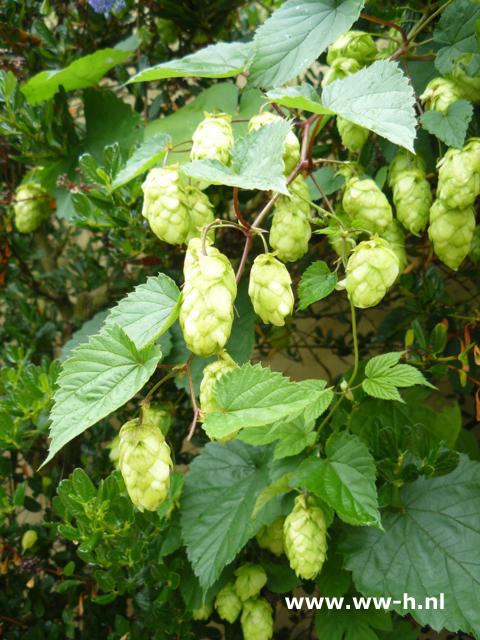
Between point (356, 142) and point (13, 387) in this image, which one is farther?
point (13, 387)

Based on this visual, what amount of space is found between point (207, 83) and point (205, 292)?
0.91m

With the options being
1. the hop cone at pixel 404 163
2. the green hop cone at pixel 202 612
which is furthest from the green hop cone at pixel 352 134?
the green hop cone at pixel 202 612

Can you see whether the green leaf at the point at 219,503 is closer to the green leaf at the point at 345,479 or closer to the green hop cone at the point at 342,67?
the green leaf at the point at 345,479

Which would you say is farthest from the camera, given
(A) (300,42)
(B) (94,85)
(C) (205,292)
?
(B) (94,85)

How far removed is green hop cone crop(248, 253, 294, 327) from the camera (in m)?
0.58

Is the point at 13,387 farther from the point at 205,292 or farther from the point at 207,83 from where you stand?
the point at 207,83

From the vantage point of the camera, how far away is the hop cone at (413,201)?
0.76 metres

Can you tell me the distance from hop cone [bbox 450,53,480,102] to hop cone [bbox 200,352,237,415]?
48 cm

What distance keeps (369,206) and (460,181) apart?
0.35 feet

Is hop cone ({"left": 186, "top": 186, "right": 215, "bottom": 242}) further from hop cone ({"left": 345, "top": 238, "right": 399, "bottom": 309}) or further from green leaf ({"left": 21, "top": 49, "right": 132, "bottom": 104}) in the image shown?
green leaf ({"left": 21, "top": 49, "right": 132, "bottom": 104})

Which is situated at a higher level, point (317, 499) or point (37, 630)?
point (317, 499)

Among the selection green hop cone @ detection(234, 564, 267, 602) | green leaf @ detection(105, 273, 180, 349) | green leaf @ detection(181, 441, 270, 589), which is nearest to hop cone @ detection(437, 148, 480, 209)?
green leaf @ detection(105, 273, 180, 349)

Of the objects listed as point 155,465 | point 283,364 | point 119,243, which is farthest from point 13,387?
point 283,364

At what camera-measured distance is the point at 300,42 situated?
2.44 ft
